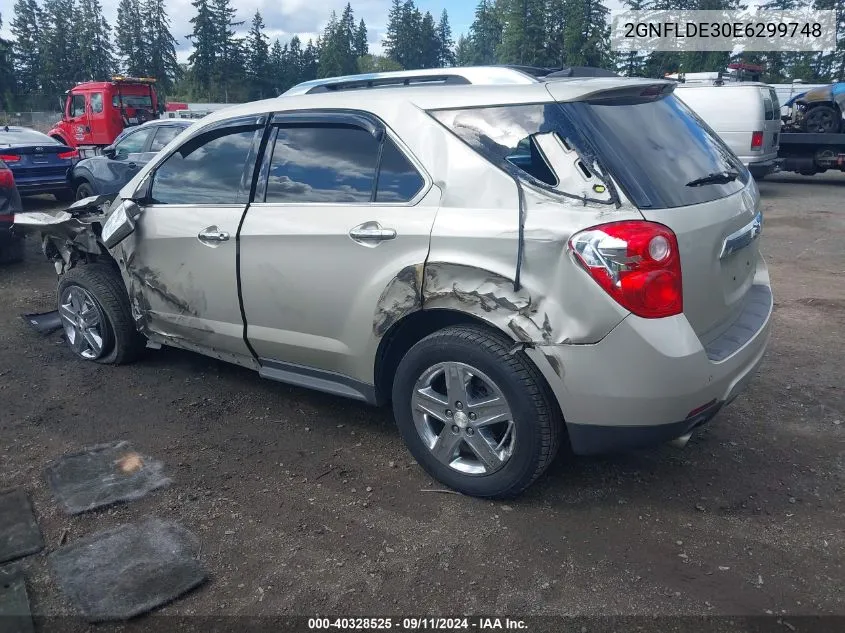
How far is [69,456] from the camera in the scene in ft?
12.0

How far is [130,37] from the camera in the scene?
75.9 metres

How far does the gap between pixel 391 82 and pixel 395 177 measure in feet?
2.49

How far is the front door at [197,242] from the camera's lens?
148 inches

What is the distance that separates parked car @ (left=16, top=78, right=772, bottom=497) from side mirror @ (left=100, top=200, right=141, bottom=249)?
0.35 m

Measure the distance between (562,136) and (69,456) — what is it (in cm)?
297

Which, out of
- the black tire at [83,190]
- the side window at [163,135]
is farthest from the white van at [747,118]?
the black tire at [83,190]

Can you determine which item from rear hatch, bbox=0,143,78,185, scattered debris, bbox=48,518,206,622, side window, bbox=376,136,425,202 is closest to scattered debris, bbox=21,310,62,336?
scattered debris, bbox=48,518,206,622

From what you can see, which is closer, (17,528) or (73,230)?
(17,528)

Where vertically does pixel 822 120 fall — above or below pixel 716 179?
above

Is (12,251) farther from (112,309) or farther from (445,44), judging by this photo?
(445,44)

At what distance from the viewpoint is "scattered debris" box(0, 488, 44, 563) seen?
9.42ft

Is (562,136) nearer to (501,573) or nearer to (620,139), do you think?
(620,139)

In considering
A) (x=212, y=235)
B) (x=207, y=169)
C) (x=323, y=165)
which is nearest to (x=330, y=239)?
(x=323, y=165)

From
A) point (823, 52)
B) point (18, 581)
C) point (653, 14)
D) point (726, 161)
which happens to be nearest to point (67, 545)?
point (18, 581)
